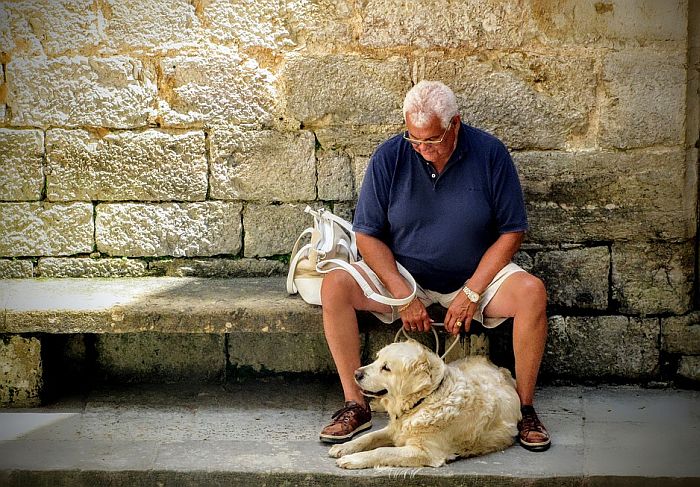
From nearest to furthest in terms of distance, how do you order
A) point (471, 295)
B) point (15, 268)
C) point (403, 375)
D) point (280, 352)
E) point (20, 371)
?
point (403, 375)
point (471, 295)
point (20, 371)
point (280, 352)
point (15, 268)

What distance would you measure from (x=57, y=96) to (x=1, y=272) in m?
1.09

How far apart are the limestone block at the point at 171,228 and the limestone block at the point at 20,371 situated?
2.67ft

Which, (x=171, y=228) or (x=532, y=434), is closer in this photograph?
(x=532, y=434)

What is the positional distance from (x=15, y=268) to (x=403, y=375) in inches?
105

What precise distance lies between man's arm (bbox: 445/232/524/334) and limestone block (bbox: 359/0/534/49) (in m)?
1.25

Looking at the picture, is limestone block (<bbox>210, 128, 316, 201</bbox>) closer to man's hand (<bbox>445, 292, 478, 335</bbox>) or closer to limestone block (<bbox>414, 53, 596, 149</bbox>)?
limestone block (<bbox>414, 53, 596, 149</bbox>)

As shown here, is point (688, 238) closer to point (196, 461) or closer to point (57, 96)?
point (196, 461)

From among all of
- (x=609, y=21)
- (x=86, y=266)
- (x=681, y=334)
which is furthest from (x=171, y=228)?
(x=681, y=334)

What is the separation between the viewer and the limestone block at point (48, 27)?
504cm

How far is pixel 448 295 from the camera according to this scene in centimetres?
440

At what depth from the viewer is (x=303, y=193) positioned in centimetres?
507

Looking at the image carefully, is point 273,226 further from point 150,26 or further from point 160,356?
point 150,26

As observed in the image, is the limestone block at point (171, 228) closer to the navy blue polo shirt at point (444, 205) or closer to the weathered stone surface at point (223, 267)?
the weathered stone surface at point (223, 267)

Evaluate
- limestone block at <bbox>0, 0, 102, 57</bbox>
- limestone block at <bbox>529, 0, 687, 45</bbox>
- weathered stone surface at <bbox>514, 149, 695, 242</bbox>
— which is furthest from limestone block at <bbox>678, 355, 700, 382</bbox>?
limestone block at <bbox>0, 0, 102, 57</bbox>
